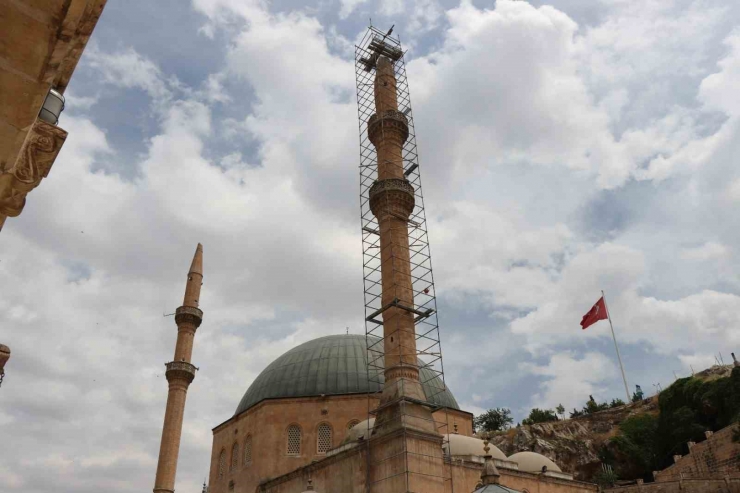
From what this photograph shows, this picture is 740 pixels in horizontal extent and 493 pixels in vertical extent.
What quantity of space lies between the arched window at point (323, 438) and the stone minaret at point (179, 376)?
643 centimetres

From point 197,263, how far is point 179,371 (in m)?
5.84

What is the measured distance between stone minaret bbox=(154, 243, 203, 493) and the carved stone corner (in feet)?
80.7

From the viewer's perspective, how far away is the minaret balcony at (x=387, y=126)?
2381cm

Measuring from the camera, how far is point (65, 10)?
9.44 ft

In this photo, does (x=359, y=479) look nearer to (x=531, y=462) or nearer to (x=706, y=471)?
(x=531, y=462)

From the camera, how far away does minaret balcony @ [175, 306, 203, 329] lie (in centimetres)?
2873

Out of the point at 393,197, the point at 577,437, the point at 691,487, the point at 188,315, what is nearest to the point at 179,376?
the point at 188,315

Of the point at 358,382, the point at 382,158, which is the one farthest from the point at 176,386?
the point at 382,158

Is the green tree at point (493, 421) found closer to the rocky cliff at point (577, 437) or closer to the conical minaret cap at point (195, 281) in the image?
the rocky cliff at point (577, 437)

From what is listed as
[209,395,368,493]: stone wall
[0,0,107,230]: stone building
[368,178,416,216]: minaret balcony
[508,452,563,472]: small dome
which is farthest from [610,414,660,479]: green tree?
[0,0,107,230]: stone building

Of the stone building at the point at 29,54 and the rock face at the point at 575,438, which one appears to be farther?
the rock face at the point at 575,438

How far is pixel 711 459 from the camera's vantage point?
32.0m

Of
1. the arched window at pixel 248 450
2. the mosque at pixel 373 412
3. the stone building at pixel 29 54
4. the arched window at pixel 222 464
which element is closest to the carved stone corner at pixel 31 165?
the stone building at pixel 29 54

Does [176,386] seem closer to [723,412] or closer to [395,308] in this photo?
[395,308]
